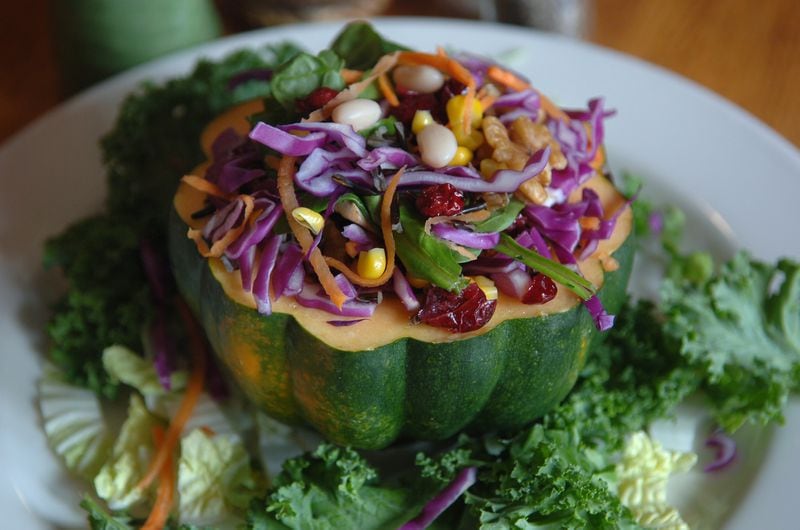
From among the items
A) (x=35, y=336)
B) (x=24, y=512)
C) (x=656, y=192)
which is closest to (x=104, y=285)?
(x=35, y=336)

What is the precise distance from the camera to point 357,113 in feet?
6.56

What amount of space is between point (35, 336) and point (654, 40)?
274cm

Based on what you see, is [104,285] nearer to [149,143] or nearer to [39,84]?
[149,143]

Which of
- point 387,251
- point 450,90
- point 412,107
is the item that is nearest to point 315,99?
point 412,107

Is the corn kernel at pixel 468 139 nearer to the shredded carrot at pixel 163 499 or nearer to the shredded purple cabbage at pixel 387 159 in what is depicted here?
the shredded purple cabbage at pixel 387 159

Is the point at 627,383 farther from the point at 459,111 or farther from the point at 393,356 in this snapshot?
the point at 459,111

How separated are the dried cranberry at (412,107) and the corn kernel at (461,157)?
0.46ft

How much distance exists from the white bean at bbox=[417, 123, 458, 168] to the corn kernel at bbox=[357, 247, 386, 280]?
233 millimetres

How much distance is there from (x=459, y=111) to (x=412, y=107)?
0.12m

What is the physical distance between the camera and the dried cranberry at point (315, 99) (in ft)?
6.77

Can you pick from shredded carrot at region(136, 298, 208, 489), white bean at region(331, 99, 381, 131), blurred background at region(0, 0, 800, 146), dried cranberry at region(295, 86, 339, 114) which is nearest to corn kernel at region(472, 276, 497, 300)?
white bean at region(331, 99, 381, 131)

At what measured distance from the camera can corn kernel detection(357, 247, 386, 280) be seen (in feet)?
6.17

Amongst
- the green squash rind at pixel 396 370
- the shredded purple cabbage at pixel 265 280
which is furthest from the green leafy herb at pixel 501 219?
the shredded purple cabbage at pixel 265 280

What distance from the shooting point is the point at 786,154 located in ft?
9.31
